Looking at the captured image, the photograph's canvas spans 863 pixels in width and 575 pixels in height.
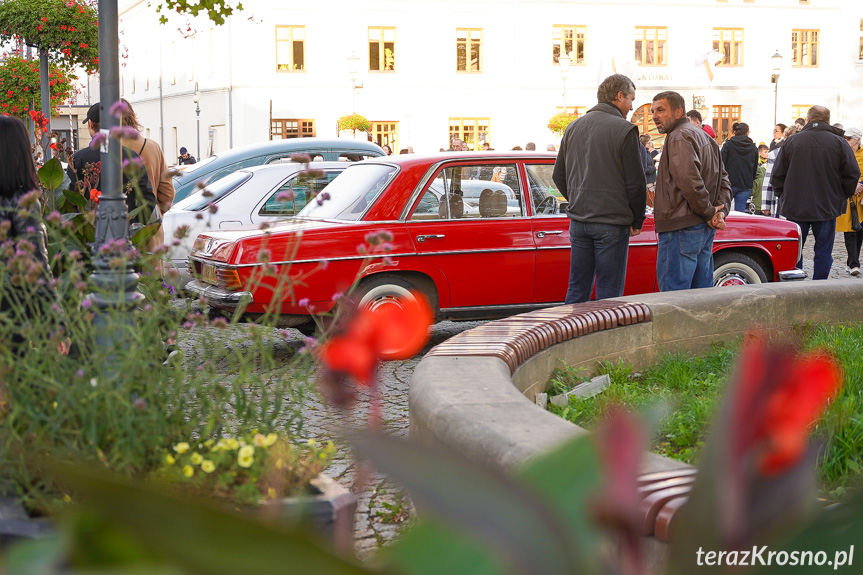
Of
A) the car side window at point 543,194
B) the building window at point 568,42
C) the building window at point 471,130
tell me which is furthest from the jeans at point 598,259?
the building window at point 568,42

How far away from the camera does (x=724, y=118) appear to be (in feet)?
143

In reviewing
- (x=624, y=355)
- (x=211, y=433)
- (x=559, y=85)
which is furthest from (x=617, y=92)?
(x=559, y=85)

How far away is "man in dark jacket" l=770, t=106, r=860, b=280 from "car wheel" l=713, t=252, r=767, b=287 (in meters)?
1.58

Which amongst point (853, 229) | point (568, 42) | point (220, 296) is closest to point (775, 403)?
point (220, 296)

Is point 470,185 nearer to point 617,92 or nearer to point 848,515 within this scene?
point 617,92

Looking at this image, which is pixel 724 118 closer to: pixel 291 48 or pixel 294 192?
pixel 291 48

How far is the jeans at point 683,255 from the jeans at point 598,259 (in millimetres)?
439

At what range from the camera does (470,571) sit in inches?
14.4

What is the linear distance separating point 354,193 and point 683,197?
2466 mm

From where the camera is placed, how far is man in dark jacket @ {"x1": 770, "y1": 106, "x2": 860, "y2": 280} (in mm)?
10016

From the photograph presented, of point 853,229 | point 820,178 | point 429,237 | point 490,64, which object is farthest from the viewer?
point 490,64

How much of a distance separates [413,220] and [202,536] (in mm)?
7296

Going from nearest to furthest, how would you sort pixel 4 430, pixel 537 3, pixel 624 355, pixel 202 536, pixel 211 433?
pixel 202 536, pixel 4 430, pixel 211 433, pixel 624 355, pixel 537 3

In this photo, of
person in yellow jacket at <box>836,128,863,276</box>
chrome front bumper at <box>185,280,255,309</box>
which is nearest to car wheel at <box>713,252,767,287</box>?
chrome front bumper at <box>185,280,255,309</box>
